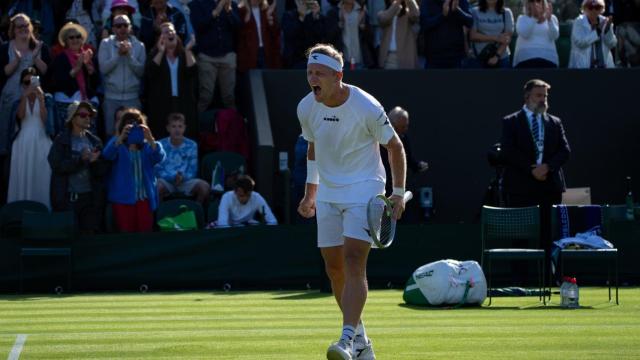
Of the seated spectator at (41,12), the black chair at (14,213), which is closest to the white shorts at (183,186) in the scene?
the black chair at (14,213)

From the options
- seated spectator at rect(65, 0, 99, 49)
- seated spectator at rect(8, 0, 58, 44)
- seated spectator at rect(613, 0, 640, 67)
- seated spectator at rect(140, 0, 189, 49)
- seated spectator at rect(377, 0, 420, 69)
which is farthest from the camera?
seated spectator at rect(613, 0, 640, 67)

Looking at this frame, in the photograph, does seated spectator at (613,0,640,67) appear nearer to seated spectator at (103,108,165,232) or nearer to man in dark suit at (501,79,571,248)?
man in dark suit at (501,79,571,248)

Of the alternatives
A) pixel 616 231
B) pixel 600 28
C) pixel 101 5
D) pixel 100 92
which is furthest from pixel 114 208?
pixel 600 28

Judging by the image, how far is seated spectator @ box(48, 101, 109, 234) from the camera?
57.8 feet

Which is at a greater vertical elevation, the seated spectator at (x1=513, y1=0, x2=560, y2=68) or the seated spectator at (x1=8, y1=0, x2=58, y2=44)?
the seated spectator at (x1=8, y1=0, x2=58, y2=44)

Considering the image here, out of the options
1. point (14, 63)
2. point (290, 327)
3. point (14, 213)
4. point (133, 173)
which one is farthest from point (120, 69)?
point (290, 327)

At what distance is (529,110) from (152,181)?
4.84 metres

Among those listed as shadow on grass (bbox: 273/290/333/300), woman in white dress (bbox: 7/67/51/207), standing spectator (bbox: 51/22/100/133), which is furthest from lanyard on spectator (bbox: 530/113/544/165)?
woman in white dress (bbox: 7/67/51/207)

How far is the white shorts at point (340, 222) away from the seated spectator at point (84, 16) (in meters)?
11.1

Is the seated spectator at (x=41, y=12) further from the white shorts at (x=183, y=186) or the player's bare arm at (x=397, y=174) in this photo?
the player's bare arm at (x=397, y=174)


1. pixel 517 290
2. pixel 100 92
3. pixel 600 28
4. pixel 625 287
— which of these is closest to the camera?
pixel 517 290

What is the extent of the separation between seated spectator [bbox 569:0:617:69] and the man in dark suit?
3.93m

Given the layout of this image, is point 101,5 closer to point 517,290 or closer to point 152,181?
point 152,181

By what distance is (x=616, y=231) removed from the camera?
17.3 m
